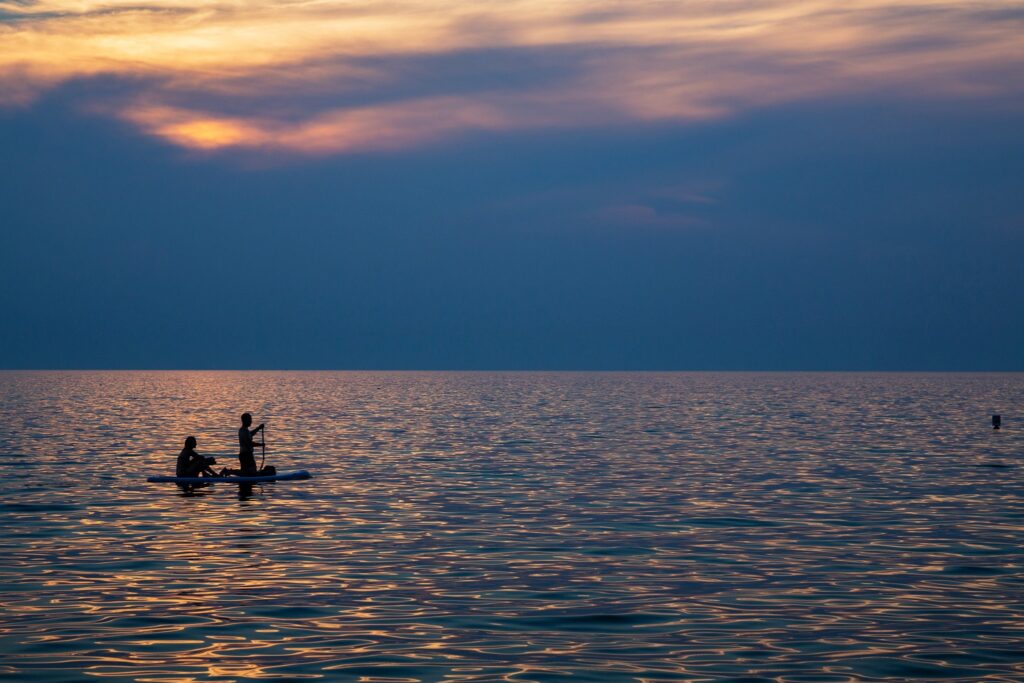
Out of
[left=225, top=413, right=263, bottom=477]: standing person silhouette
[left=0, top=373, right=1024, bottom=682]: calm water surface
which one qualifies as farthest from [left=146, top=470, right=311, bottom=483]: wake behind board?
[left=0, top=373, right=1024, bottom=682]: calm water surface

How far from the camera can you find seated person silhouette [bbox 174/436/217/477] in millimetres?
38125

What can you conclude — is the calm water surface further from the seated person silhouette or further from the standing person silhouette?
the standing person silhouette

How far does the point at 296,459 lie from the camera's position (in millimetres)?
50188

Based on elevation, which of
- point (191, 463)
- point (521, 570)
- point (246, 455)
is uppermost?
point (246, 455)

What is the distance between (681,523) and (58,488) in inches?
799

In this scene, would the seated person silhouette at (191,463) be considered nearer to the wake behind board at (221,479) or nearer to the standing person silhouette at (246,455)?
the wake behind board at (221,479)

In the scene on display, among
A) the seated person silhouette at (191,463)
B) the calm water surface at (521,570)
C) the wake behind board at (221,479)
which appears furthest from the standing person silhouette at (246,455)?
the calm water surface at (521,570)

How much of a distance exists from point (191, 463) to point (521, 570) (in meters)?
19.1

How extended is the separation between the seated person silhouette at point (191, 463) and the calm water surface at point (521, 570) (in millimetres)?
772

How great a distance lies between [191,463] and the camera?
3828cm

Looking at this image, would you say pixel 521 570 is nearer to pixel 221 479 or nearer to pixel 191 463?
pixel 221 479

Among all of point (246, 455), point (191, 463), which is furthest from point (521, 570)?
point (191, 463)

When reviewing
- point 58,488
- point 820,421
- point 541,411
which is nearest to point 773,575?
point 58,488

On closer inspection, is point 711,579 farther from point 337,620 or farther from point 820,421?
point 820,421
